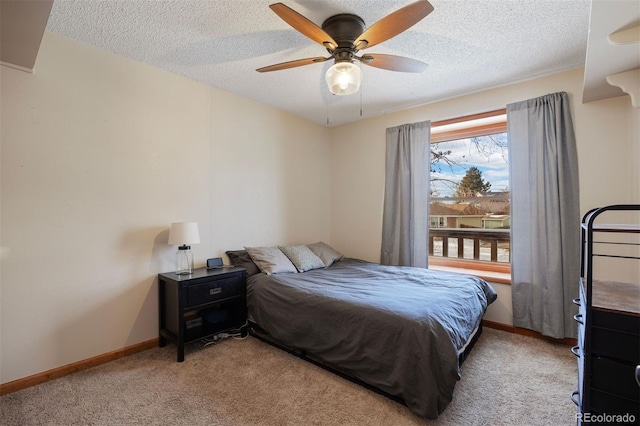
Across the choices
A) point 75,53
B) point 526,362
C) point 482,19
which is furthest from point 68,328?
point 482,19

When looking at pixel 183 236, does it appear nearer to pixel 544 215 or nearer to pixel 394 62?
pixel 394 62

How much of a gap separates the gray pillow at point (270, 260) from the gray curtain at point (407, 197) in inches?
53.7

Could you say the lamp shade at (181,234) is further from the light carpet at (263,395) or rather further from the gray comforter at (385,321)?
the light carpet at (263,395)

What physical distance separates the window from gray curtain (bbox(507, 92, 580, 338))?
1.00ft

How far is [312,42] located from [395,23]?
827 millimetres

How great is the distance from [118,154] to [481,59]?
3219mm

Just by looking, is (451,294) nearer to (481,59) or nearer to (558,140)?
(558,140)

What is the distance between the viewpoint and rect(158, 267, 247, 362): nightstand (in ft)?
7.79

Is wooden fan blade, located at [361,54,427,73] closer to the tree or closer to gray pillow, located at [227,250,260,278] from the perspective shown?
the tree

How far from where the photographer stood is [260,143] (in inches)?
138

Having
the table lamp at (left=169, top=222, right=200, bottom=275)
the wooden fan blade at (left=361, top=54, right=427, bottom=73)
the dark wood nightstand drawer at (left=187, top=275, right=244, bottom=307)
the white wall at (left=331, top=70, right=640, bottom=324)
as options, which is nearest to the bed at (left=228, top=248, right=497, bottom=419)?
the dark wood nightstand drawer at (left=187, top=275, right=244, bottom=307)

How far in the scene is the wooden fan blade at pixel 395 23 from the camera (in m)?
1.46

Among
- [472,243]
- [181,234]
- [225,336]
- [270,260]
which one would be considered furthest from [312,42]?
Result: [472,243]

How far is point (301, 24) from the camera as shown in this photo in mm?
1627
